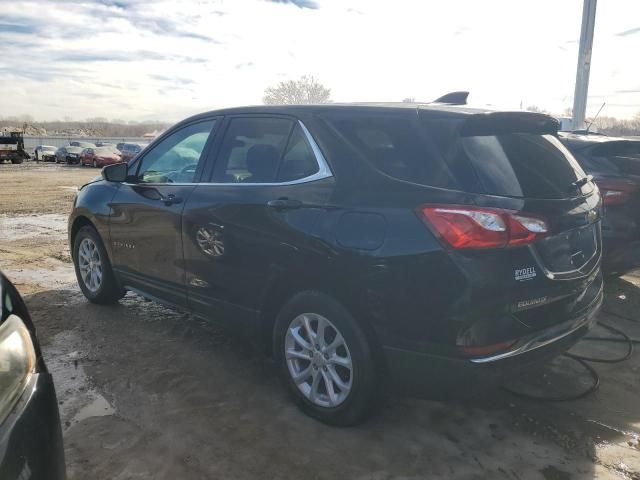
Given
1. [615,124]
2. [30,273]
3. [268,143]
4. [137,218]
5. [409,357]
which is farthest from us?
[615,124]

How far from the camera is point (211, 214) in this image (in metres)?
3.57

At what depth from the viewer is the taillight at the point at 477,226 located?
2.48 meters

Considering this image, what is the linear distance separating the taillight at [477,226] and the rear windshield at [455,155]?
0.13 m

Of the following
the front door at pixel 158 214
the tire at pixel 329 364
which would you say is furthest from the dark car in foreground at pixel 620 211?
the front door at pixel 158 214

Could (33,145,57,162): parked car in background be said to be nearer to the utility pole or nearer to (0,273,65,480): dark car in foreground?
the utility pole

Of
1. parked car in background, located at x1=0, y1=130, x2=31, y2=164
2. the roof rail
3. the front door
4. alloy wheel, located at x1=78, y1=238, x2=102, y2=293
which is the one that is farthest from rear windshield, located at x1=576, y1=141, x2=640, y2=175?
parked car in background, located at x1=0, y1=130, x2=31, y2=164

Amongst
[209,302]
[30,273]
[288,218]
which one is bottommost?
[30,273]

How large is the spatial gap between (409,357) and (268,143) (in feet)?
5.39

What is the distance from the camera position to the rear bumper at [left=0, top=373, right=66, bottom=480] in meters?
1.53

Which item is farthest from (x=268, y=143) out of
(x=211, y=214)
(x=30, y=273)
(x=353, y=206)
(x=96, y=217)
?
(x=30, y=273)

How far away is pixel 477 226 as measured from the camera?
249 centimetres

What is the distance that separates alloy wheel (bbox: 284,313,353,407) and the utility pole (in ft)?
29.4

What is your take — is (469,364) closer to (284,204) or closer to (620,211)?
(284,204)

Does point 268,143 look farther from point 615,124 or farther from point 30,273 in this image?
point 615,124
